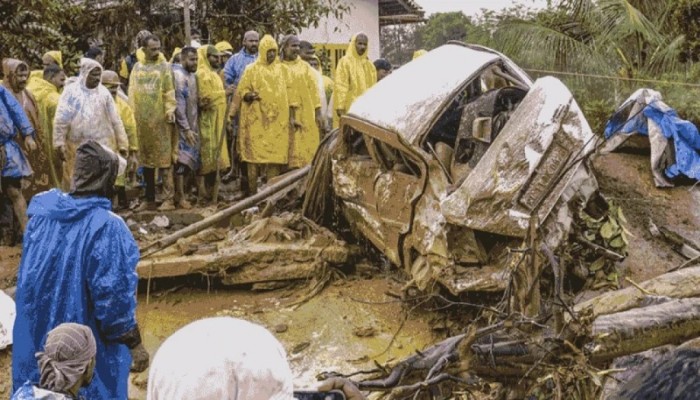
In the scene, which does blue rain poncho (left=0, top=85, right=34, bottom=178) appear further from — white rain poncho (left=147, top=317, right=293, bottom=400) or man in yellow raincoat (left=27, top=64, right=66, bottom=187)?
white rain poncho (left=147, top=317, right=293, bottom=400)

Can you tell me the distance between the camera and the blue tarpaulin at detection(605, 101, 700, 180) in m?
7.46

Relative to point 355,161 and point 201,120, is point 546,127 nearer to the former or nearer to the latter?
point 355,161

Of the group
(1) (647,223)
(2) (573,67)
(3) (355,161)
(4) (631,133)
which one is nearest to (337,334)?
(3) (355,161)

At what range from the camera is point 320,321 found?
6633 millimetres

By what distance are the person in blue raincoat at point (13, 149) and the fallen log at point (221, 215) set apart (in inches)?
65.8

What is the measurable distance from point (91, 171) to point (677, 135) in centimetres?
534

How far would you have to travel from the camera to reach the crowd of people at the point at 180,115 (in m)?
8.60

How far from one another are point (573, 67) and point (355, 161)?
23.8 feet

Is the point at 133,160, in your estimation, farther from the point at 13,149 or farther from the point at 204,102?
the point at 13,149

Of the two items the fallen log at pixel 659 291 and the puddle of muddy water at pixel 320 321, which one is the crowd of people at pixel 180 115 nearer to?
the puddle of muddy water at pixel 320 321

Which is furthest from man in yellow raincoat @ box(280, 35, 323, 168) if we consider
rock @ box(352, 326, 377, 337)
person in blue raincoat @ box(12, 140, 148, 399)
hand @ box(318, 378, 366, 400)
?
hand @ box(318, 378, 366, 400)

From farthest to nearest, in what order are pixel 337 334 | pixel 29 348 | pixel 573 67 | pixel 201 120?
1. pixel 573 67
2. pixel 201 120
3. pixel 337 334
4. pixel 29 348

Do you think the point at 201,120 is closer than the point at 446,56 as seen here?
No

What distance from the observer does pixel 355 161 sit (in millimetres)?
6863
